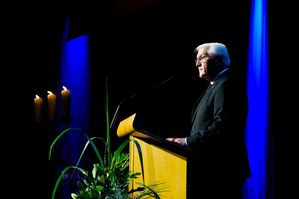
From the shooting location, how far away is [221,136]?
198 cm

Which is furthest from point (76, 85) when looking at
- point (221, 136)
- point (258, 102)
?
point (221, 136)

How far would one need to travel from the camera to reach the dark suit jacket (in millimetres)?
1880

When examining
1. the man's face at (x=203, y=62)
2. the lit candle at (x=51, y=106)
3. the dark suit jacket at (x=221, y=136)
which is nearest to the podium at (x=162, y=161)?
the dark suit jacket at (x=221, y=136)

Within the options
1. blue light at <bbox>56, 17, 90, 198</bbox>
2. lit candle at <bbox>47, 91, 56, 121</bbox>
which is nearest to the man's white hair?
lit candle at <bbox>47, 91, 56, 121</bbox>

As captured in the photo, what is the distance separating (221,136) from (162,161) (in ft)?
1.20

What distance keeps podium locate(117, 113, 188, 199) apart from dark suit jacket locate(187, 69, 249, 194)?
87 mm

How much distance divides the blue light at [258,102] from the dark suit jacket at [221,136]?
1.18m

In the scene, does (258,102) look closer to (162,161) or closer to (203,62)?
(203,62)

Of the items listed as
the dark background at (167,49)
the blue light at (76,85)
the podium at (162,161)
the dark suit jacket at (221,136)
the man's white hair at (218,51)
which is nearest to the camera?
the podium at (162,161)

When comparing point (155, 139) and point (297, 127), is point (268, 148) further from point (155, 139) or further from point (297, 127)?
point (155, 139)

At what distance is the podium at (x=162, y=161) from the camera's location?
1655 mm

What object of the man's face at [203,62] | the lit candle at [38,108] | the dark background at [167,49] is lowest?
the lit candle at [38,108]

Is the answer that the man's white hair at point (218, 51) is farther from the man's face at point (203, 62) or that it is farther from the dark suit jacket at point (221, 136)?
the dark suit jacket at point (221, 136)

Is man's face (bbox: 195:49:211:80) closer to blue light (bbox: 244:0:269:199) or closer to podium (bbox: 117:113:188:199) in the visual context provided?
podium (bbox: 117:113:188:199)
